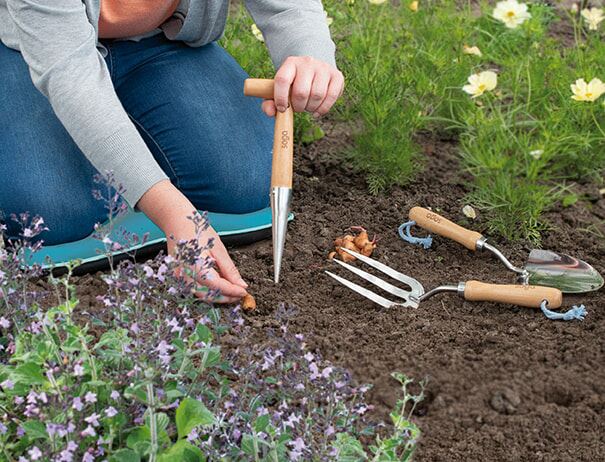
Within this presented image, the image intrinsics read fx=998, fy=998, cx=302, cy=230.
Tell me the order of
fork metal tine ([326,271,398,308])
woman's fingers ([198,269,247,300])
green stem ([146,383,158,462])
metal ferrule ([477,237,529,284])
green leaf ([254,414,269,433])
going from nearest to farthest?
1. green stem ([146,383,158,462])
2. green leaf ([254,414,269,433])
3. woman's fingers ([198,269,247,300])
4. fork metal tine ([326,271,398,308])
5. metal ferrule ([477,237,529,284])

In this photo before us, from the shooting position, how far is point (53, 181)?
2533 mm

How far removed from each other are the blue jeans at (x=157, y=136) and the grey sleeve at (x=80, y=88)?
0.33 meters

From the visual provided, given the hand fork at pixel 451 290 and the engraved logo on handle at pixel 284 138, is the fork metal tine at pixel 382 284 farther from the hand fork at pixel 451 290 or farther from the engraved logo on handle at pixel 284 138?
the engraved logo on handle at pixel 284 138

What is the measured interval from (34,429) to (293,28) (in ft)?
4.61

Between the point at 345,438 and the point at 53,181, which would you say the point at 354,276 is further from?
the point at 345,438

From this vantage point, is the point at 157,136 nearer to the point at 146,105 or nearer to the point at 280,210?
the point at 146,105

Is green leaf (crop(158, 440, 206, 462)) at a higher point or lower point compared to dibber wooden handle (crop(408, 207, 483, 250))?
higher

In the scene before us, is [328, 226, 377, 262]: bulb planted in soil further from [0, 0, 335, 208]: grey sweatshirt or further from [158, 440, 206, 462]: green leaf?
[158, 440, 206, 462]: green leaf

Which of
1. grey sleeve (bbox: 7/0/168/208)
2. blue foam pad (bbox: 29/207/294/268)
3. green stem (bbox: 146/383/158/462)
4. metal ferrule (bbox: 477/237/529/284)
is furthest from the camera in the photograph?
blue foam pad (bbox: 29/207/294/268)

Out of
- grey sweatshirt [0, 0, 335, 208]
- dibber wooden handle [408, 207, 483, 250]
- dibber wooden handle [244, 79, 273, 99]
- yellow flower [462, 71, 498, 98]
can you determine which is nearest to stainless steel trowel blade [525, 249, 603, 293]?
dibber wooden handle [408, 207, 483, 250]

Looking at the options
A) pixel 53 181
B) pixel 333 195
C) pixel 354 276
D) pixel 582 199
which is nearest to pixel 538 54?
pixel 582 199

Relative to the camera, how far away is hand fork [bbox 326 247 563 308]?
2258 mm

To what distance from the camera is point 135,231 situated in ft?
8.68

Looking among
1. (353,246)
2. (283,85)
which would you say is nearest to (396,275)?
(353,246)
